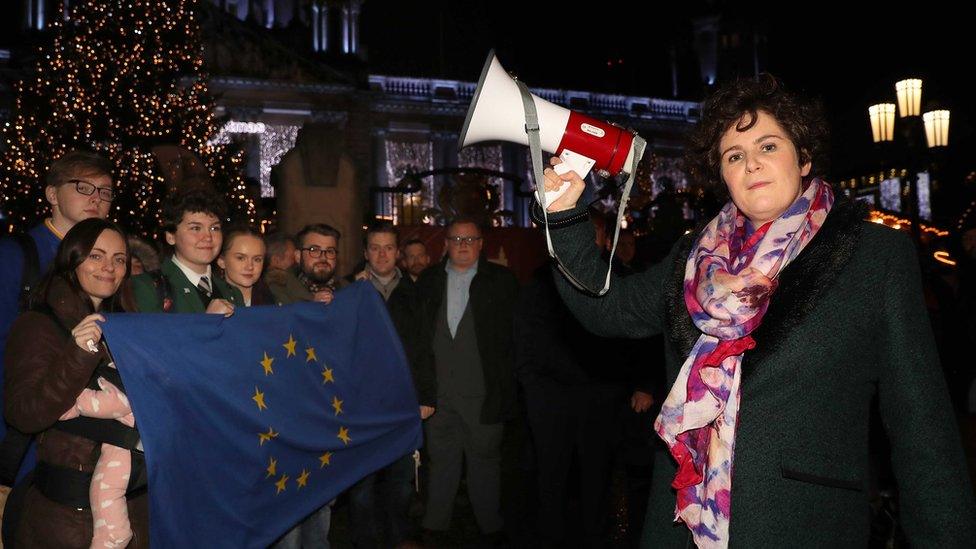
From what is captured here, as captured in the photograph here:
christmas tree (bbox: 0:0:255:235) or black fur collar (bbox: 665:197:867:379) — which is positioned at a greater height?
christmas tree (bbox: 0:0:255:235)

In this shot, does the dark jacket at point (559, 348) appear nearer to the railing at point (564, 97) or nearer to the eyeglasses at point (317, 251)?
the eyeglasses at point (317, 251)

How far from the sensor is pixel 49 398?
3.01m

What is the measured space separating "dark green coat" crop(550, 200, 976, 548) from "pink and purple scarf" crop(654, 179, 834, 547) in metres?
0.03

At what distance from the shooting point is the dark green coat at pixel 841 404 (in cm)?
204

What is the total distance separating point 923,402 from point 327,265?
13.1 ft

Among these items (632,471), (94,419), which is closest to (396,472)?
(94,419)

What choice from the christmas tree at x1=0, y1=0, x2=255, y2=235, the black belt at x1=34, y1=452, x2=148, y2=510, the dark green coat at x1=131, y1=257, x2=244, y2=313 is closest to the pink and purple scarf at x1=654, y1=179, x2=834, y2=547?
the black belt at x1=34, y1=452, x2=148, y2=510

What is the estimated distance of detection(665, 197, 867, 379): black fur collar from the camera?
2.15 meters

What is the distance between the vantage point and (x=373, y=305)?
4902 mm

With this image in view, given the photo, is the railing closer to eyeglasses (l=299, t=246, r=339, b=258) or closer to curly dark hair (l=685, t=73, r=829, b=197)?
eyeglasses (l=299, t=246, r=339, b=258)

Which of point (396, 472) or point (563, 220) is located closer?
point (563, 220)

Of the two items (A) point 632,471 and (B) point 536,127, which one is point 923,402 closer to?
(B) point 536,127

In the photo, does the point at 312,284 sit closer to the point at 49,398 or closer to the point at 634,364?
the point at 634,364

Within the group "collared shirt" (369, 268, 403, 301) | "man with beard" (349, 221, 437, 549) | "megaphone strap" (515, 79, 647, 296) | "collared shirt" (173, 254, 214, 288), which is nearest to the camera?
"megaphone strap" (515, 79, 647, 296)
